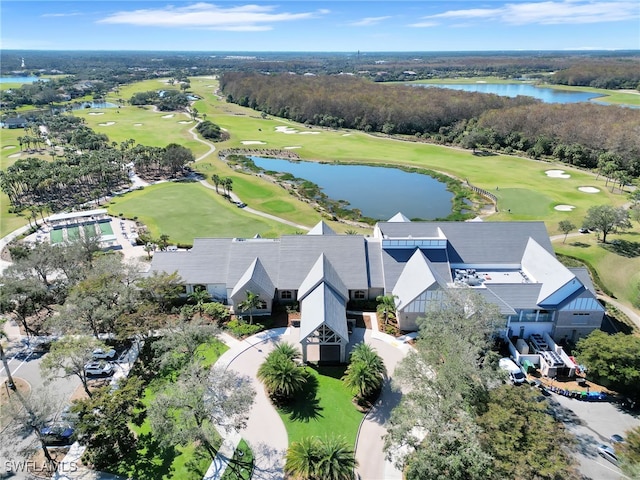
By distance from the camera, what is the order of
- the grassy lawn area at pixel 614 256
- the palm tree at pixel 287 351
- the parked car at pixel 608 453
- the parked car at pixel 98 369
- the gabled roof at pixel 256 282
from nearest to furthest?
the parked car at pixel 608 453 → the palm tree at pixel 287 351 → the parked car at pixel 98 369 → the gabled roof at pixel 256 282 → the grassy lawn area at pixel 614 256

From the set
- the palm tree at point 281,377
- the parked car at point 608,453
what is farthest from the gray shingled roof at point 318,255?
the parked car at point 608,453

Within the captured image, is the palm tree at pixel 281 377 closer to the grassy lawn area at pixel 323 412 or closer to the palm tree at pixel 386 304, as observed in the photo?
the grassy lawn area at pixel 323 412

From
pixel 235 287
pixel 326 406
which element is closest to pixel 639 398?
pixel 326 406

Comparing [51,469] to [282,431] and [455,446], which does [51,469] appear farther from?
[455,446]

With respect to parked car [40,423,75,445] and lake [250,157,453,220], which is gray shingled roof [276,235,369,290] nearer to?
parked car [40,423,75,445]

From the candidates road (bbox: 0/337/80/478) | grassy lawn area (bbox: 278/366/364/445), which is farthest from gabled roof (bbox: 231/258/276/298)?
road (bbox: 0/337/80/478)

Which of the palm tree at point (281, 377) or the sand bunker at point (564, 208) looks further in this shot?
the sand bunker at point (564, 208)

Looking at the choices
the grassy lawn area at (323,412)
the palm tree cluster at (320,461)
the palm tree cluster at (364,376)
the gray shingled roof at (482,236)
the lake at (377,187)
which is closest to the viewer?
the palm tree cluster at (320,461)
